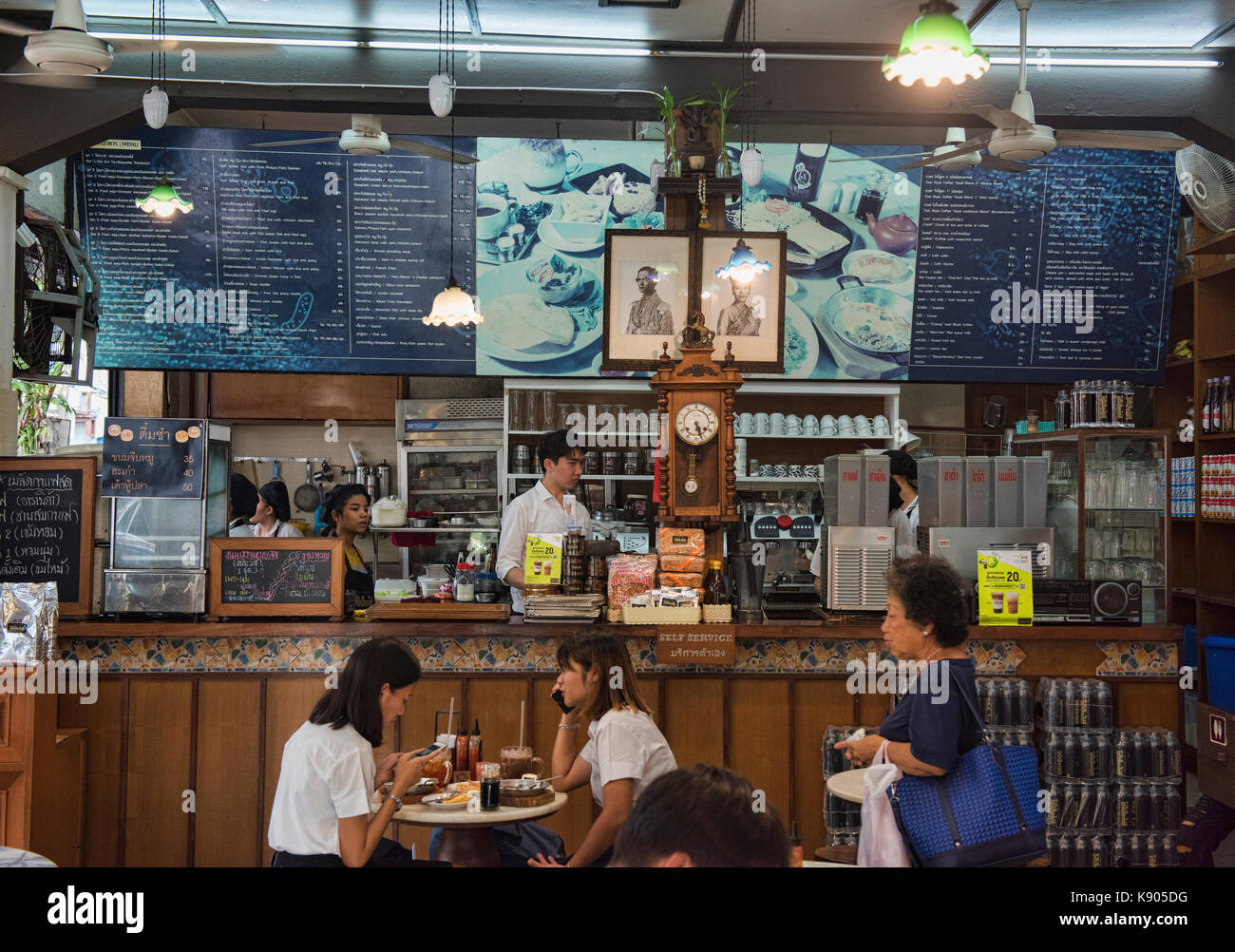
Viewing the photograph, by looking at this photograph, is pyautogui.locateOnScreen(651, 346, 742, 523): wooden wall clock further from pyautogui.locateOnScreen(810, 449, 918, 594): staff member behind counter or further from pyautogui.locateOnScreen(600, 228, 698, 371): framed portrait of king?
pyautogui.locateOnScreen(810, 449, 918, 594): staff member behind counter

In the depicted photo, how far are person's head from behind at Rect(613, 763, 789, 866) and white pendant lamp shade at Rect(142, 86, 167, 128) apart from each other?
4.15m

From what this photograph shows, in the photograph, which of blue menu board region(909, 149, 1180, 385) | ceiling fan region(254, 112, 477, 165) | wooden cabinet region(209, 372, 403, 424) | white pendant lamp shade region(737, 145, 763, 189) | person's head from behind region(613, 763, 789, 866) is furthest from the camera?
wooden cabinet region(209, 372, 403, 424)

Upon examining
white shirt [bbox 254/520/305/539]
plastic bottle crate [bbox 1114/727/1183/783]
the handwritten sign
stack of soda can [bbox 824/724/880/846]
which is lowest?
stack of soda can [bbox 824/724/880/846]

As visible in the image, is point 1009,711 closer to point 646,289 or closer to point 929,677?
point 929,677

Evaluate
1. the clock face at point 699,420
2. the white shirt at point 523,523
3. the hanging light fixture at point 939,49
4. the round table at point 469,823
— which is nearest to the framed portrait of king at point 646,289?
the clock face at point 699,420

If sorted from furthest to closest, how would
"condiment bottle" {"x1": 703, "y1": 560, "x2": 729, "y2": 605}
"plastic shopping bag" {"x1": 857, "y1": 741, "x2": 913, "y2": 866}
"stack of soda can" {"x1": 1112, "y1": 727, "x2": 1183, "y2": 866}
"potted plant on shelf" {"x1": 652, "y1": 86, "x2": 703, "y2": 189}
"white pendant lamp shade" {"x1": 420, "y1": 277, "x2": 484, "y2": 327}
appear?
1. "white pendant lamp shade" {"x1": 420, "y1": 277, "x2": 484, "y2": 327}
2. "potted plant on shelf" {"x1": 652, "y1": 86, "x2": 703, "y2": 189}
3. "condiment bottle" {"x1": 703, "y1": 560, "x2": 729, "y2": 605}
4. "stack of soda can" {"x1": 1112, "y1": 727, "x2": 1183, "y2": 866}
5. "plastic shopping bag" {"x1": 857, "y1": 741, "x2": 913, "y2": 866}

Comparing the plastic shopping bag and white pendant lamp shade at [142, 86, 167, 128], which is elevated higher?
white pendant lamp shade at [142, 86, 167, 128]

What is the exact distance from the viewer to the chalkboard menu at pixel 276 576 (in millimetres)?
4621

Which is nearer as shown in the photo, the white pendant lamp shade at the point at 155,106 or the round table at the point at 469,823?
the round table at the point at 469,823

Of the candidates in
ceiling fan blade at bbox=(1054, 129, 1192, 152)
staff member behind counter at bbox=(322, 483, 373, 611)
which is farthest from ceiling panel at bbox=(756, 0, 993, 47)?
staff member behind counter at bbox=(322, 483, 373, 611)

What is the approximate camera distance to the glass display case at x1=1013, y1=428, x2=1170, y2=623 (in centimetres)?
507

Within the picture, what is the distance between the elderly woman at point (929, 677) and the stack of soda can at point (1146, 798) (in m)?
2.10

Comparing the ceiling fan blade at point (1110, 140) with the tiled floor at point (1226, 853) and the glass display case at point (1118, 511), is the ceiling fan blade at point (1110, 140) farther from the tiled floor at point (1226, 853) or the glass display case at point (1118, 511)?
the tiled floor at point (1226, 853)

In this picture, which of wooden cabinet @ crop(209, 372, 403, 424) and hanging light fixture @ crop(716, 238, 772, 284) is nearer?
hanging light fixture @ crop(716, 238, 772, 284)
